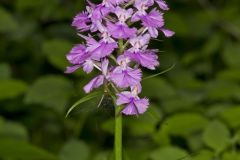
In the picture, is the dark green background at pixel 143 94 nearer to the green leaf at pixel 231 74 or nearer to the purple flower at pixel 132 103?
the green leaf at pixel 231 74

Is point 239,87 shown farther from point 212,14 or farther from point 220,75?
point 212,14

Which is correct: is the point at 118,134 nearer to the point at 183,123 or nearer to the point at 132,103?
the point at 132,103

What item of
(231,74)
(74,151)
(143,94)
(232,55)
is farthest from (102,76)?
(232,55)

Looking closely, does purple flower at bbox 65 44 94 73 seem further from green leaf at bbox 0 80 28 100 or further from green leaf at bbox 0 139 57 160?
green leaf at bbox 0 80 28 100

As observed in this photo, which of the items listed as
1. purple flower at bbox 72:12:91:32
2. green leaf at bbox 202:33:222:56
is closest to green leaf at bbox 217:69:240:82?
green leaf at bbox 202:33:222:56

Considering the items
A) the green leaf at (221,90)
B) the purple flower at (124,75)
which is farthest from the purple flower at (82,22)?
the green leaf at (221,90)

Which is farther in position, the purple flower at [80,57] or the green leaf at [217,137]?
the green leaf at [217,137]
